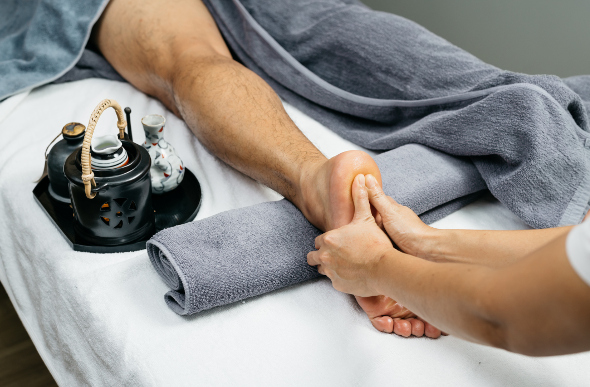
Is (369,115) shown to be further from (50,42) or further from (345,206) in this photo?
(50,42)

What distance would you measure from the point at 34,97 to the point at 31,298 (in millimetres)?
560

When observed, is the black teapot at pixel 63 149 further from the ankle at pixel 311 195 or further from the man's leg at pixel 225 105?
the ankle at pixel 311 195

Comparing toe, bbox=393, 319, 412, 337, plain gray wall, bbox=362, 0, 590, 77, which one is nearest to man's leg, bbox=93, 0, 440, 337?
toe, bbox=393, 319, 412, 337

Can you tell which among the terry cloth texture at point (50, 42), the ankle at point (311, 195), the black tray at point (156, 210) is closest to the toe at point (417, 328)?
the ankle at point (311, 195)

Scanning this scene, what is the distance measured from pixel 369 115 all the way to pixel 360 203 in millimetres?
465

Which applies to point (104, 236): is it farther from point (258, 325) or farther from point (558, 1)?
point (558, 1)

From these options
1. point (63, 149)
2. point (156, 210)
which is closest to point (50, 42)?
point (63, 149)

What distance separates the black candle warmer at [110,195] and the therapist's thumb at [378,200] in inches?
14.7

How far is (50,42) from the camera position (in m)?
1.35

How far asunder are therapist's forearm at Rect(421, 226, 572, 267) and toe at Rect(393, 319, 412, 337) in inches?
4.3

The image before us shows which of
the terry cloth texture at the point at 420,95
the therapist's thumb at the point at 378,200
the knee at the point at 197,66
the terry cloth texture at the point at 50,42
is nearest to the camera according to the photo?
the therapist's thumb at the point at 378,200

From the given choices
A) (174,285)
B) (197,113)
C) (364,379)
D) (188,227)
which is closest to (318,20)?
(197,113)

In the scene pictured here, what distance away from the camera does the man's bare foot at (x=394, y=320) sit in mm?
792

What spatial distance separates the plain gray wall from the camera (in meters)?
1.78
